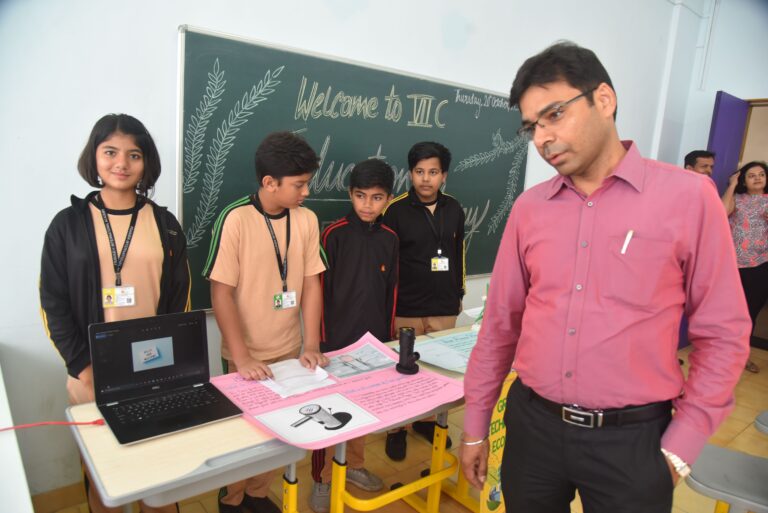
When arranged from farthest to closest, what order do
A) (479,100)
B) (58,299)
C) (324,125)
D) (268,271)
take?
(479,100) → (324,125) → (268,271) → (58,299)

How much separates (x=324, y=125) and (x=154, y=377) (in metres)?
1.51

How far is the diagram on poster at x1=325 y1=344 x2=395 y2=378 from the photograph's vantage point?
1.75 metres

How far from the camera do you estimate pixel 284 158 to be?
1.80m

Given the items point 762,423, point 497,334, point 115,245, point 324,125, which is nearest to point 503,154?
point 324,125

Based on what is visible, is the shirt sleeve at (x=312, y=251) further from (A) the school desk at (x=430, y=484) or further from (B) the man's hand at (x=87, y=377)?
(B) the man's hand at (x=87, y=377)

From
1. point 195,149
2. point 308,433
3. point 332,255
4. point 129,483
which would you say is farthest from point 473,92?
point 129,483

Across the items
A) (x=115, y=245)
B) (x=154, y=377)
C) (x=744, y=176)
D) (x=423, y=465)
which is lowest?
(x=423, y=465)

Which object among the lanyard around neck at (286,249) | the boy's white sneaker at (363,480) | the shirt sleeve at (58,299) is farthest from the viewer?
the boy's white sneaker at (363,480)

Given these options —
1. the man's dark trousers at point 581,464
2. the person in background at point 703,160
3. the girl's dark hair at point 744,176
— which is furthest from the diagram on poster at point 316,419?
the girl's dark hair at point 744,176

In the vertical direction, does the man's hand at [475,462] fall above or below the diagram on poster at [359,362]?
below

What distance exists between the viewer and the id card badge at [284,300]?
1.88 meters

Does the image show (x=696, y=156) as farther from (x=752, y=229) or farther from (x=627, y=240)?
(x=627, y=240)

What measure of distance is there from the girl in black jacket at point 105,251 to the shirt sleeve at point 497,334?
3.62 ft

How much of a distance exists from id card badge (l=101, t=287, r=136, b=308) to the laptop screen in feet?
0.86
